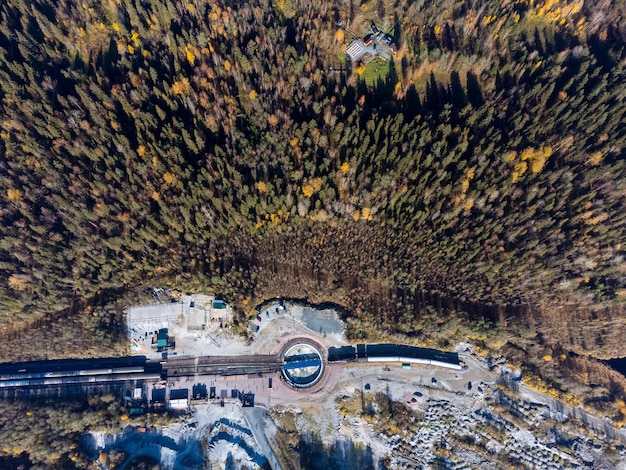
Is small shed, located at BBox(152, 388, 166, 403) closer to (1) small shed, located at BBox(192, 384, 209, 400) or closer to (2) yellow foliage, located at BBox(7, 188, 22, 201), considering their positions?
(1) small shed, located at BBox(192, 384, 209, 400)

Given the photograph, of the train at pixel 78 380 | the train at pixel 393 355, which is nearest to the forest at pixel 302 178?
the train at pixel 393 355

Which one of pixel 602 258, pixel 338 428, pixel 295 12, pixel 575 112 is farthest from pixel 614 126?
pixel 338 428

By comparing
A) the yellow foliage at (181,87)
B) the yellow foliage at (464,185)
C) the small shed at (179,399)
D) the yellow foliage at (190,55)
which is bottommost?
the small shed at (179,399)

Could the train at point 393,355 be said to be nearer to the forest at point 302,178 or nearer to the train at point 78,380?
the forest at point 302,178

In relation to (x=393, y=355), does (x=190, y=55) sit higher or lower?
higher

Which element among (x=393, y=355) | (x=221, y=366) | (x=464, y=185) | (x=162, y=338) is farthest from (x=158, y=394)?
(x=464, y=185)

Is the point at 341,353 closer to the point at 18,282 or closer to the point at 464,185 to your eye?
the point at 464,185
